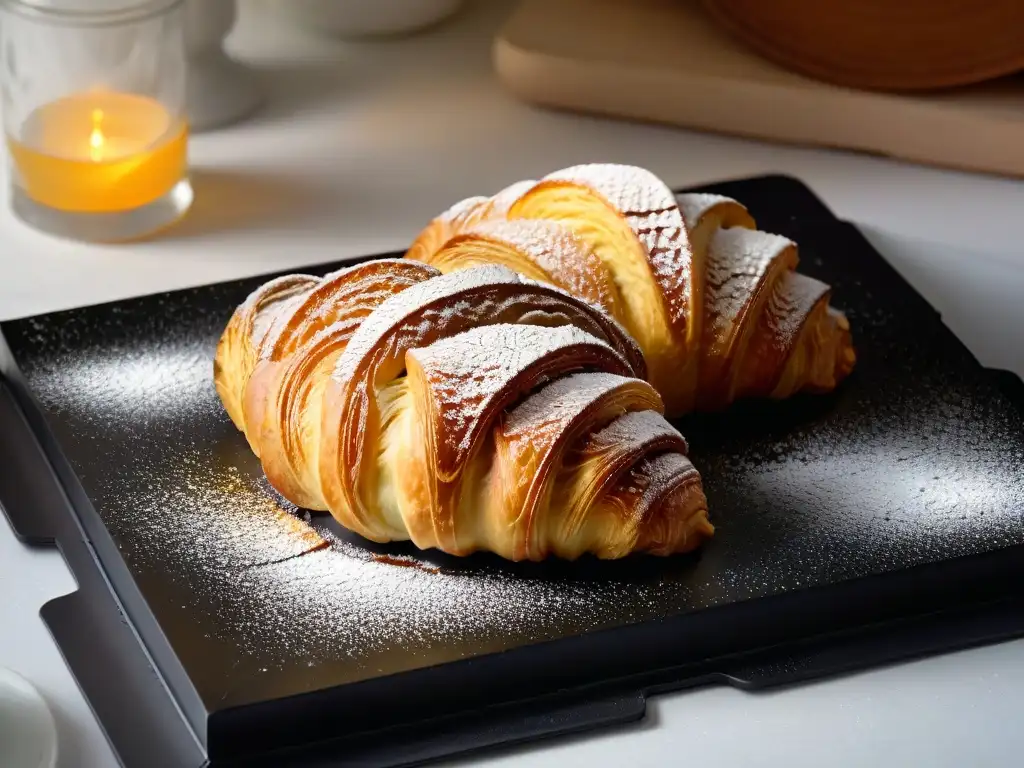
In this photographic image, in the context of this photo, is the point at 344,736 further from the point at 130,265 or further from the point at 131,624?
the point at 130,265

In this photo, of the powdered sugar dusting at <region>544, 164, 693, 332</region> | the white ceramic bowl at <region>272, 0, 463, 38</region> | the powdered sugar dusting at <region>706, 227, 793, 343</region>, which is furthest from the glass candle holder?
the powdered sugar dusting at <region>706, 227, 793, 343</region>

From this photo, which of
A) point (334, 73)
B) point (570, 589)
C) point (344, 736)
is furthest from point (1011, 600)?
point (334, 73)

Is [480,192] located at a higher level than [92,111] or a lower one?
lower

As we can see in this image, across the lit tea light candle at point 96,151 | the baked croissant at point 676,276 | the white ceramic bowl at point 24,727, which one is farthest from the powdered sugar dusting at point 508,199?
the white ceramic bowl at point 24,727

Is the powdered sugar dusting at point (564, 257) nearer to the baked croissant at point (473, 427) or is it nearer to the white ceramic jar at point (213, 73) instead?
the baked croissant at point (473, 427)

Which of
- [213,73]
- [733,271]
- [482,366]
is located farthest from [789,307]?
[213,73]

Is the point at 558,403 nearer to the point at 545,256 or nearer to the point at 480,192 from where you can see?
the point at 545,256

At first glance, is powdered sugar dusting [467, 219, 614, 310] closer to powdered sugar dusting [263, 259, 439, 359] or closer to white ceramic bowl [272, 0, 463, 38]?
powdered sugar dusting [263, 259, 439, 359]
